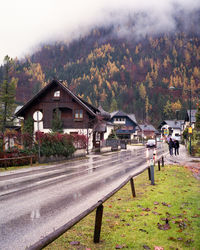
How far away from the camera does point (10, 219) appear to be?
6.51m

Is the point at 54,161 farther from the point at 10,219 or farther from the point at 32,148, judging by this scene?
the point at 10,219

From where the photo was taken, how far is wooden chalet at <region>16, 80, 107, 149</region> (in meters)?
35.6

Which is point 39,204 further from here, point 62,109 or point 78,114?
point 62,109

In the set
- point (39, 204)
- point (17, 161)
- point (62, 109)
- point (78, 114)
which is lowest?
point (39, 204)

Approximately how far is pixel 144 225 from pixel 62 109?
106 feet

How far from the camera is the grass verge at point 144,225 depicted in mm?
4878

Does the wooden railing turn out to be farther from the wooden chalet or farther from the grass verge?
the wooden chalet

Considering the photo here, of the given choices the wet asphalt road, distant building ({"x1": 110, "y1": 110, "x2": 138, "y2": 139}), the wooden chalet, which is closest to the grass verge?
the wet asphalt road

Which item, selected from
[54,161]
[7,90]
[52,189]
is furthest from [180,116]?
[52,189]

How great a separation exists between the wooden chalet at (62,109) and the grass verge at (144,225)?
27.0 m

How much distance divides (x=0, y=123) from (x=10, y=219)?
146ft

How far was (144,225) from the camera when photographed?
583 cm

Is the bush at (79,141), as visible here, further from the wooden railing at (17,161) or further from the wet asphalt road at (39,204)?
the wet asphalt road at (39,204)

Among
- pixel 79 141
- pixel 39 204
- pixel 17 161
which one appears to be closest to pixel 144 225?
pixel 39 204
